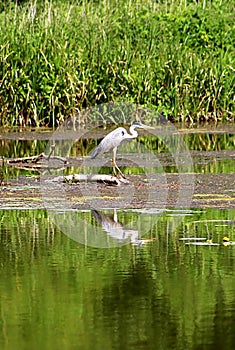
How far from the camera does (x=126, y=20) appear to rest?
1767cm

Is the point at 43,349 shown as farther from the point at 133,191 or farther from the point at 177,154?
the point at 177,154

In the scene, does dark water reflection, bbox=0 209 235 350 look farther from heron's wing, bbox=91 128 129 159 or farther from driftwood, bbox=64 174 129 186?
heron's wing, bbox=91 128 129 159

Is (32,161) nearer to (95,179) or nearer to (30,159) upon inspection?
(30,159)

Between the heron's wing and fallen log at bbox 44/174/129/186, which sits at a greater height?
the heron's wing

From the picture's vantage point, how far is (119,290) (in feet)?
21.0

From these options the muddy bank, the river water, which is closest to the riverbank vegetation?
the muddy bank

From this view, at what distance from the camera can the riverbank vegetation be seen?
1627 cm

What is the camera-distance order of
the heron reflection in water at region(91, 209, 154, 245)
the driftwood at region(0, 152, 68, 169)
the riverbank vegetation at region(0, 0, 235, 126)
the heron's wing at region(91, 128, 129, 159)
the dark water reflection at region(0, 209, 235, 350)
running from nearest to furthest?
the dark water reflection at region(0, 209, 235, 350) → the heron reflection in water at region(91, 209, 154, 245) → the heron's wing at region(91, 128, 129, 159) → the driftwood at region(0, 152, 68, 169) → the riverbank vegetation at region(0, 0, 235, 126)

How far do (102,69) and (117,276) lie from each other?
10167mm

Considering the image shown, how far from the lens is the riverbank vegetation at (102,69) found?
16266mm

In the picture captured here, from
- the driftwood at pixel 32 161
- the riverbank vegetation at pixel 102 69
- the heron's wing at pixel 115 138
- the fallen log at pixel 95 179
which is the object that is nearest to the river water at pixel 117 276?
the fallen log at pixel 95 179

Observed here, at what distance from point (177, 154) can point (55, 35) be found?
12.8 ft

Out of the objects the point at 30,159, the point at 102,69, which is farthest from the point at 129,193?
the point at 102,69

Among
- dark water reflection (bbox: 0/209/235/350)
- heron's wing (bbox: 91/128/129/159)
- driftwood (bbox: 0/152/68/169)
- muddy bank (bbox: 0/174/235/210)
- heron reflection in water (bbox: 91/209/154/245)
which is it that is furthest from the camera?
driftwood (bbox: 0/152/68/169)
